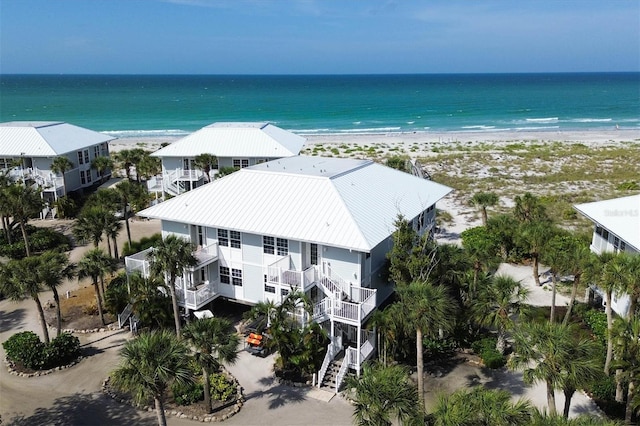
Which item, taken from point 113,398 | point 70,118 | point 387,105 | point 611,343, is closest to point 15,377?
point 113,398

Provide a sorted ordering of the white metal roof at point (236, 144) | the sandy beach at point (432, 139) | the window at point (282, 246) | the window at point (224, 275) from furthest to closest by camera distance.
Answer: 1. the sandy beach at point (432, 139)
2. the white metal roof at point (236, 144)
3. the window at point (224, 275)
4. the window at point (282, 246)

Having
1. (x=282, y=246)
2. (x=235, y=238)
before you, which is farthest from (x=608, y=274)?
(x=235, y=238)

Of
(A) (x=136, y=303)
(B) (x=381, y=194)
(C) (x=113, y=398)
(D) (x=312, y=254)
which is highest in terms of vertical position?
(B) (x=381, y=194)

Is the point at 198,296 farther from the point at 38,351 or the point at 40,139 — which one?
the point at 40,139

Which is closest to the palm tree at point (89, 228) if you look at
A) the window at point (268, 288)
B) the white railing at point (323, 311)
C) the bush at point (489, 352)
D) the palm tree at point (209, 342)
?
the window at point (268, 288)

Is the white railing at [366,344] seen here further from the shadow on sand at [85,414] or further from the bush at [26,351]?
the bush at [26,351]

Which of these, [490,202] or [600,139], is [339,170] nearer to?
[490,202]
